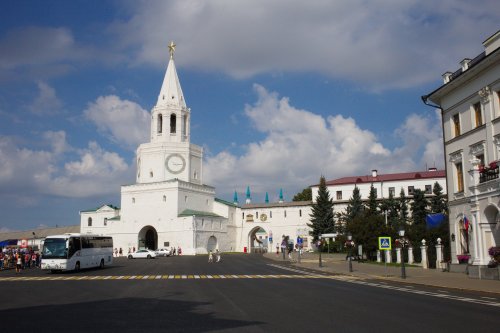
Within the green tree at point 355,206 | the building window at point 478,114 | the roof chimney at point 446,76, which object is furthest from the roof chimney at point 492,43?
the green tree at point 355,206

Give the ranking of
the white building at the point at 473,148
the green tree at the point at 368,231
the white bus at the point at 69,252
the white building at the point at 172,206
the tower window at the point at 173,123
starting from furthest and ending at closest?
1. the tower window at the point at 173,123
2. the white building at the point at 172,206
3. the green tree at the point at 368,231
4. the white bus at the point at 69,252
5. the white building at the point at 473,148

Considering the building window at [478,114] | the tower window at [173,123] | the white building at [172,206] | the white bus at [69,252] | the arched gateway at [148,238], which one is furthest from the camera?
the tower window at [173,123]

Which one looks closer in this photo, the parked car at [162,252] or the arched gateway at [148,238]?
the parked car at [162,252]

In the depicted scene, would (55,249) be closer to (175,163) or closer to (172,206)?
(172,206)

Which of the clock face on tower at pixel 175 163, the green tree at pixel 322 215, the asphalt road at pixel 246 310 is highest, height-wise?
the clock face on tower at pixel 175 163

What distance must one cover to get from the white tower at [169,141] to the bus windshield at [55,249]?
167 feet

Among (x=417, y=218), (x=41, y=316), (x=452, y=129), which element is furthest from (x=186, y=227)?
(x=41, y=316)

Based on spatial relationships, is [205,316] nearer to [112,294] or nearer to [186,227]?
[112,294]

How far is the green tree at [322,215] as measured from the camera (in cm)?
8256

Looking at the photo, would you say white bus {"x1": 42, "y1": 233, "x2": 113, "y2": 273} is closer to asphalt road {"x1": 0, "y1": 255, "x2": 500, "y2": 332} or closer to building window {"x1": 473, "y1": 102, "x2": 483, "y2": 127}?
asphalt road {"x1": 0, "y1": 255, "x2": 500, "y2": 332}

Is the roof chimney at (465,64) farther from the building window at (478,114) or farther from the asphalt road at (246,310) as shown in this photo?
the asphalt road at (246,310)

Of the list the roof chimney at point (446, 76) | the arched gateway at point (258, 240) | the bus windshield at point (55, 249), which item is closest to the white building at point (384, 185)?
the arched gateway at point (258, 240)

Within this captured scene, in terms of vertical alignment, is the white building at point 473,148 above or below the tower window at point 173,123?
below

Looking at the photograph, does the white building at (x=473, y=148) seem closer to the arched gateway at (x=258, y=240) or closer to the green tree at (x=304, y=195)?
the arched gateway at (x=258, y=240)
